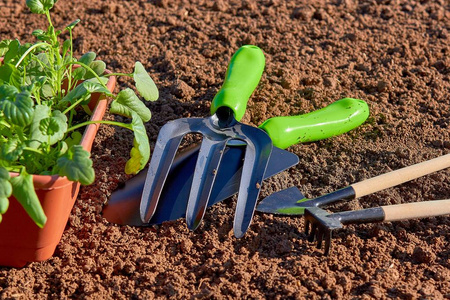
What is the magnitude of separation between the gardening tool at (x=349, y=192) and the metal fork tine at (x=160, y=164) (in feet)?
1.07

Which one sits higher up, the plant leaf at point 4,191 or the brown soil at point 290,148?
the plant leaf at point 4,191

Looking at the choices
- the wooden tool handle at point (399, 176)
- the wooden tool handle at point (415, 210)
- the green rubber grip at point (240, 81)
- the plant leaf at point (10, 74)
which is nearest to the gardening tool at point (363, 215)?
the wooden tool handle at point (415, 210)

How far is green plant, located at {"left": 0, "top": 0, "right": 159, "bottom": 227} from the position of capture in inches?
59.5

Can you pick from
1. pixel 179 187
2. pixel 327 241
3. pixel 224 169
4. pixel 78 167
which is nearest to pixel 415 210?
pixel 327 241

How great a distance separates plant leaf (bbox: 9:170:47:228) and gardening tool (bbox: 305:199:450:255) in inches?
31.1

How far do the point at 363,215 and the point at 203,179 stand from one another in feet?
1.68

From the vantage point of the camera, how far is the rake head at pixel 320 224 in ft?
5.83

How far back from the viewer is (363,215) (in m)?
1.81

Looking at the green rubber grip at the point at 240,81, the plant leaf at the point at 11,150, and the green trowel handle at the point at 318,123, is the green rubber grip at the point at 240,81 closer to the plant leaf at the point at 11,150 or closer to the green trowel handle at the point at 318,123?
the green trowel handle at the point at 318,123

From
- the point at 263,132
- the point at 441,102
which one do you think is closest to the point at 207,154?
the point at 263,132

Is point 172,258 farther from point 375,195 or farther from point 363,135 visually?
point 363,135

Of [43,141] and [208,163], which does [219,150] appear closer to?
[208,163]

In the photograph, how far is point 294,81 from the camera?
8.12 ft

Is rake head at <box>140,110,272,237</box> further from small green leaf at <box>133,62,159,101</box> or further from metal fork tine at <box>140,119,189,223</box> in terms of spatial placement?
small green leaf at <box>133,62,159,101</box>
